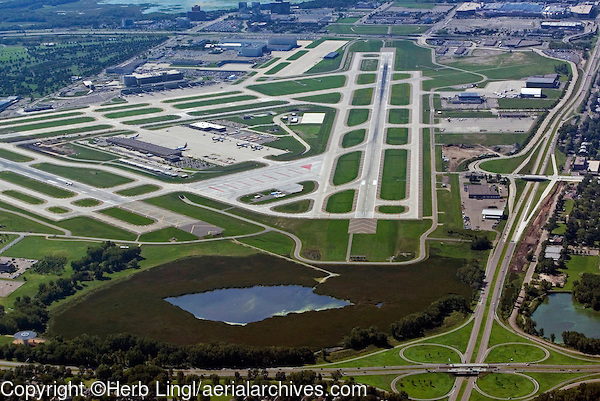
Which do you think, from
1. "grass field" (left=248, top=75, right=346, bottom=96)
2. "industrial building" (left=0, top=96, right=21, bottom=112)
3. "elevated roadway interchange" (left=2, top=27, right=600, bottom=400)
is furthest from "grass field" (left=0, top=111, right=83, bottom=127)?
"grass field" (left=248, top=75, right=346, bottom=96)

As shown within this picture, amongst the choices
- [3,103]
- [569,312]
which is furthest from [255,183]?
[3,103]

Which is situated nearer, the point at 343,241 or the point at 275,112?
the point at 343,241

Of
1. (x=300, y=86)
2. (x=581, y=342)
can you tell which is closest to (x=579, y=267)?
(x=581, y=342)

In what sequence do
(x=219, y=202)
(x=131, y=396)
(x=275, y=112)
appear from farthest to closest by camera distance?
1. (x=275, y=112)
2. (x=219, y=202)
3. (x=131, y=396)

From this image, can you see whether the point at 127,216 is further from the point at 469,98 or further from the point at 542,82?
the point at 542,82

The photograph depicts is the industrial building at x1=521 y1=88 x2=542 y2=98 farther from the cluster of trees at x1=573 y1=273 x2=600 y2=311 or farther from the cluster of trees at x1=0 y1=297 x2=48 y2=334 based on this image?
the cluster of trees at x1=0 y1=297 x2=48 y2=334

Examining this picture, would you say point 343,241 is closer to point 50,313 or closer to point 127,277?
point 127,277

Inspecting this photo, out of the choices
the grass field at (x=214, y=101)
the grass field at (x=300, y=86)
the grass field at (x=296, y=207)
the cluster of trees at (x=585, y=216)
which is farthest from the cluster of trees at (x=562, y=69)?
the grass field at (x=296, y=207)
